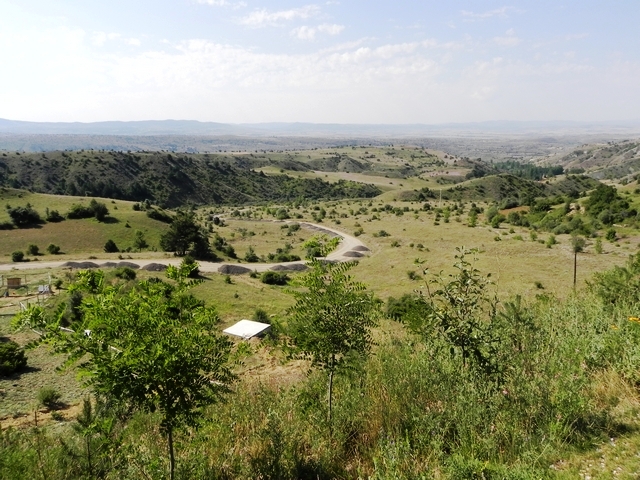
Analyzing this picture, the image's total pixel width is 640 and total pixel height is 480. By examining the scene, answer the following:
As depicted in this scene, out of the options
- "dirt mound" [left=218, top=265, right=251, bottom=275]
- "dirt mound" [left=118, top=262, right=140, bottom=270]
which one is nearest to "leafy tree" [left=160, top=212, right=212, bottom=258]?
"dirt mound" [left=218, top=265, right=251, bottom=275]

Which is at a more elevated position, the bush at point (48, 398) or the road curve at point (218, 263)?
the bush at point (48, 398)

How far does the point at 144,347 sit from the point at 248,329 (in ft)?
74.8

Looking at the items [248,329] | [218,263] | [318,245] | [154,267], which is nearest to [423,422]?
[318,245]

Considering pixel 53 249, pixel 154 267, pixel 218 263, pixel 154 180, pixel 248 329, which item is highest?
pixel 154 180

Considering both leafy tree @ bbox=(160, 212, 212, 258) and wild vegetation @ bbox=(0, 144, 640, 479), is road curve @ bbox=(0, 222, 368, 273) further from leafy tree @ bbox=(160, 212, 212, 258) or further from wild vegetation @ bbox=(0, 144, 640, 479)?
wild vegetation @ bbox=(0, 144, 640, 479)

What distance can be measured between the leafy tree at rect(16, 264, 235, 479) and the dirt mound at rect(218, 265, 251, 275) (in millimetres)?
46591

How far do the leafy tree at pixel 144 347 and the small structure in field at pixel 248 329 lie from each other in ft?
68.0

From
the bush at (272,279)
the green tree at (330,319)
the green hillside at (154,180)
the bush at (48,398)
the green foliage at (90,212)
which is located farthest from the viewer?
the green hillside at (154,180)

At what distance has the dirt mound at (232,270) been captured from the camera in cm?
5171

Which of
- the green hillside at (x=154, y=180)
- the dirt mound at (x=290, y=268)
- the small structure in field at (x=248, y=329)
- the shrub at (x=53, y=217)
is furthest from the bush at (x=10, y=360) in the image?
the green hillside at (x=154, y=180)

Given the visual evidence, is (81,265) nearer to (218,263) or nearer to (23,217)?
(218,263)

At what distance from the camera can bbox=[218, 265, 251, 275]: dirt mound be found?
51.7m

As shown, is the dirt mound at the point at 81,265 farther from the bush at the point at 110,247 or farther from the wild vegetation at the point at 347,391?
the wild vegetation at the point at 347,391

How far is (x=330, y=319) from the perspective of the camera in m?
7.22
